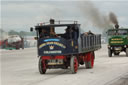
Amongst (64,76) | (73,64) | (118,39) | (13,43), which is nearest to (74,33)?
(73,64)

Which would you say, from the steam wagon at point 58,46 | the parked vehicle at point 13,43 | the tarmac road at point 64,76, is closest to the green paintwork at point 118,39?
the tarmac road at point 64,76

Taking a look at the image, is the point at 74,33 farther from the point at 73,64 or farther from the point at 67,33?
the point at 73,64

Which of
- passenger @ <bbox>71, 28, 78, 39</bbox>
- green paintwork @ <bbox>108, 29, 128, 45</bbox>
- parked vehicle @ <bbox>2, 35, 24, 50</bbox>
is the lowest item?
parked vehicle @ <bbox>2, 35, 24, 50</bbox>

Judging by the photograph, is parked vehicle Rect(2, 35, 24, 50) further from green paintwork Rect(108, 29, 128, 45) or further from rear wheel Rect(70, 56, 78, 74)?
rear wheel Rect(70, 56, 78, 74)

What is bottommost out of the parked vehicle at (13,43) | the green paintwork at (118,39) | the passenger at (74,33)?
the parked vehicle at (13,43)

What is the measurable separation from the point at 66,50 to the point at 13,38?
43.1 meters

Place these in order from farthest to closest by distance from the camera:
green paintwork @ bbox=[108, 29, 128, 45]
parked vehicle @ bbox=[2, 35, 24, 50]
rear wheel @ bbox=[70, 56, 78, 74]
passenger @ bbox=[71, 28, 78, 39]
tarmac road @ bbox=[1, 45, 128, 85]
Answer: parked vehicle @ bbox=[2, 35, 24, 50]
green paintwork @ bbox=[108, 29, 128, 45]
passenger @ bbox=[71, 28, 78, 39]
rear wheel @ bbox=[70, 56, 78, 74]
tarmac road @ bbox=[1, 45, 128, 85]

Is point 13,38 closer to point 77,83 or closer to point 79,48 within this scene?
point 79,48

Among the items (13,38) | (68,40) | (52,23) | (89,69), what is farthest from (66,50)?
(13,38)

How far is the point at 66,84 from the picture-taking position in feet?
41.9

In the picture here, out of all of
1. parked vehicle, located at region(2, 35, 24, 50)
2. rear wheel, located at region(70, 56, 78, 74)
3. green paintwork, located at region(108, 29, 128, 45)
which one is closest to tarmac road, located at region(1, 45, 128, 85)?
rear wheel, located at region(70, 56, 78, 74)

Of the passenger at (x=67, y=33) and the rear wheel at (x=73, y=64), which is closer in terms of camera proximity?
the rear wheel at (x=73, y=64)

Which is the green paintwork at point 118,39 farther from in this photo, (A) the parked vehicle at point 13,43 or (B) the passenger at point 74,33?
(A) the parked vehicle at point 13,43

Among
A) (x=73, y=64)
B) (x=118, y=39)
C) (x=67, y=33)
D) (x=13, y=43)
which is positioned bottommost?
(x=13, y=43)
